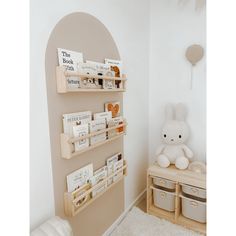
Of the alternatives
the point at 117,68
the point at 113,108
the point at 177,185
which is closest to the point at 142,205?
the point at 177,185

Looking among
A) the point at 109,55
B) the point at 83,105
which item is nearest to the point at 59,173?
the point at 83,105

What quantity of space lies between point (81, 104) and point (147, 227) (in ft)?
4.16

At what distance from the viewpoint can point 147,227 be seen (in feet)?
5.97

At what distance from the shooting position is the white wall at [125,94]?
1070 millimetres

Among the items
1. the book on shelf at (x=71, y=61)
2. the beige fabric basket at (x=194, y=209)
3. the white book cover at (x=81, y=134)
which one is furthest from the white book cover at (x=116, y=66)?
the beige fabric basket at (x=194, y=209)

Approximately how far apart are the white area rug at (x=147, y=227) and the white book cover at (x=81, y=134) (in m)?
0.94

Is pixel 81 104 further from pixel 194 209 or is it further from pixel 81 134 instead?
pixel 194 209

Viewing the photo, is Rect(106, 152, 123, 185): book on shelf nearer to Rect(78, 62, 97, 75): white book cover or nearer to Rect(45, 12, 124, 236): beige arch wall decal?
Rect(45, 12, 124, 236): beige arch wall decal

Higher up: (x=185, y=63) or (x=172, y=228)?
(x=185, y=63)

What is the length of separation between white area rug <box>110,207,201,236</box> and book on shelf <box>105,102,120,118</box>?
1.00 m

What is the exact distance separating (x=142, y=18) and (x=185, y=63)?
0.64 metres
